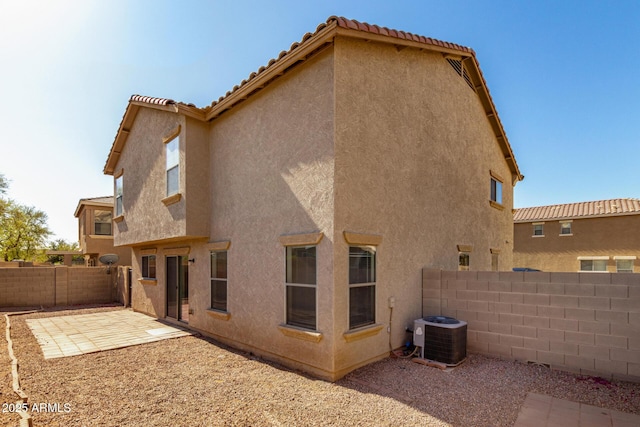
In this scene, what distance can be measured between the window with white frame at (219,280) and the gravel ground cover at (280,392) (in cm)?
188

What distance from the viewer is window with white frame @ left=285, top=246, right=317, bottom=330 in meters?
6.58

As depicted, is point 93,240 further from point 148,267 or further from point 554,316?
point 554,316

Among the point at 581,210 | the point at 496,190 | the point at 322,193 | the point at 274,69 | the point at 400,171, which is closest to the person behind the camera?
the point at 322,193

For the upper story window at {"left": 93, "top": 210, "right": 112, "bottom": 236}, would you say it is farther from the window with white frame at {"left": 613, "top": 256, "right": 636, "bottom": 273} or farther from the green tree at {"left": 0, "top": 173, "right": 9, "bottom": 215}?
the window with white frame at {"left": 613, "top": 256, "right": 636, "bottom": 273}

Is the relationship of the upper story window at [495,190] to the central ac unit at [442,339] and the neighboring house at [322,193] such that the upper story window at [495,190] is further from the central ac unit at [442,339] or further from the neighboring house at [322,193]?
the central ac unit at [442,339]

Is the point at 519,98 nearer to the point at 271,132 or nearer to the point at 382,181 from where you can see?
the point at 382,181

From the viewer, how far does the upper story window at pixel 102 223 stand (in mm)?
24547

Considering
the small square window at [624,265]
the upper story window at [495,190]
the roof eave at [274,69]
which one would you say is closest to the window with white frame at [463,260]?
the upper story window at [495,190]

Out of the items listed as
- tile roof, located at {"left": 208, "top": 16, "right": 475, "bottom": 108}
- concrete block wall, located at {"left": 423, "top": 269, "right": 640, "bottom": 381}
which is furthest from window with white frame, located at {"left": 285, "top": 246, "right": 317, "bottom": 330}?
tile roof, located at {"left": 208, "top": 16, "right": 475, "bottom": 108}

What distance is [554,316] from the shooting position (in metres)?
6.58

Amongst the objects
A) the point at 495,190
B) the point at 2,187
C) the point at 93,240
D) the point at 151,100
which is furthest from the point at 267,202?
the point at 2,187

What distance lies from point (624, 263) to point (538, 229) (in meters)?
5.74

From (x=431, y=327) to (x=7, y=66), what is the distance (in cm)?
1389

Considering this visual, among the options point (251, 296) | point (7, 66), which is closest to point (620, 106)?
point (251, 296)
